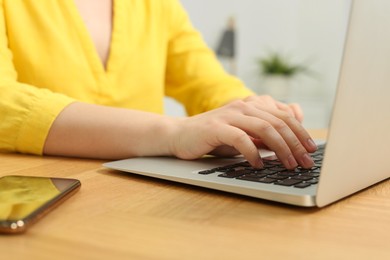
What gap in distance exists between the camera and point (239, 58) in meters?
3.31

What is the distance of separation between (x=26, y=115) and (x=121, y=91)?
0.42m

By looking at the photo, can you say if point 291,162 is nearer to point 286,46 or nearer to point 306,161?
point 306,161

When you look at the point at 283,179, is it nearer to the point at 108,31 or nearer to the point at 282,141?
the point at 282,141

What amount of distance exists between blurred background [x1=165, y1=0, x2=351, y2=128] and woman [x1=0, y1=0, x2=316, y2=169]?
6.12 ft

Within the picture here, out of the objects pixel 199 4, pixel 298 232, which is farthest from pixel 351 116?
pixel 199 4

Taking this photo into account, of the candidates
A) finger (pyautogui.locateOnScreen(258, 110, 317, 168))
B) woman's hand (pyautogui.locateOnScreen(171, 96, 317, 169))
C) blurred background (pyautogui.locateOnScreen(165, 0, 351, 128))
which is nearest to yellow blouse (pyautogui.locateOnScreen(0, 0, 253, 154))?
woman's hand (pyautogui.locateOnScreen(171, 96, 317, 169))

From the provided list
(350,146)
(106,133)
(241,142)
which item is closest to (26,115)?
(106,133)

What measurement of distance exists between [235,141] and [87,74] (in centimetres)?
57

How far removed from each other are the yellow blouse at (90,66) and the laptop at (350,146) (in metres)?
0.26

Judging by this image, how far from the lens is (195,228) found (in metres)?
0.44

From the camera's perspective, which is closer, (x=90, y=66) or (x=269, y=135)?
(x=269, y=135)

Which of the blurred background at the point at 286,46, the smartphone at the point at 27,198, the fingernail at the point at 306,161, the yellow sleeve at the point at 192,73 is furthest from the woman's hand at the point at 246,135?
the blurred background at the point at 286,46

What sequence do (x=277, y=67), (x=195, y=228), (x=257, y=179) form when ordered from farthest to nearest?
(x=277, y=67), (x=257, y=179), (x=195, y=228)

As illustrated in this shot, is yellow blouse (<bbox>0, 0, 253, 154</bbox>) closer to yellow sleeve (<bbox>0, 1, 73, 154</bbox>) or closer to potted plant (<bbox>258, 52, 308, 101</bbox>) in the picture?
yellow sleeve (<bbox>0, 1, 73, 154</bbox>)
